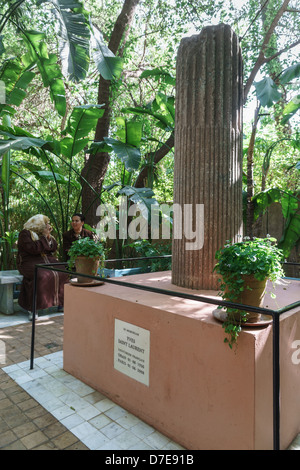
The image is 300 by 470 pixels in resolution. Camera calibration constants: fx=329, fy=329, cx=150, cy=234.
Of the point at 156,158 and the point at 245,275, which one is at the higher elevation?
the point at 156,158

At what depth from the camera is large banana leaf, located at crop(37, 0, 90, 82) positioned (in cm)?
440

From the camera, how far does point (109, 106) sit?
657cm

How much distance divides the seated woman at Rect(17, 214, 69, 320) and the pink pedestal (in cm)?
237

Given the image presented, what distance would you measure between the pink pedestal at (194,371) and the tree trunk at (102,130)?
398 cm

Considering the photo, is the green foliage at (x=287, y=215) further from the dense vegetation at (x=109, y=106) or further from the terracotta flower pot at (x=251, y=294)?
the terracotta flower pot at (x=251, y=294)

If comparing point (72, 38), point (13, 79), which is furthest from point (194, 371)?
point (13, 79)

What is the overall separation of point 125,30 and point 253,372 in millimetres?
6977

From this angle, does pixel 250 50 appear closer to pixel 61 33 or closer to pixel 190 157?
pixel 61 33

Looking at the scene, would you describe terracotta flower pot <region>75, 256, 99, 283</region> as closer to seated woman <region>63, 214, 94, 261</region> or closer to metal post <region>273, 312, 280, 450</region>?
metal post <region>273, 312, 280, 450</region>

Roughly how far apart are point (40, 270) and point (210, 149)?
3406 millimetres

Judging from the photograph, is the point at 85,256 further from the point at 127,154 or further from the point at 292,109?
the point at 292,109

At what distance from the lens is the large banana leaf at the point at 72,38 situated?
440 cm

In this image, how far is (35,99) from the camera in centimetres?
921

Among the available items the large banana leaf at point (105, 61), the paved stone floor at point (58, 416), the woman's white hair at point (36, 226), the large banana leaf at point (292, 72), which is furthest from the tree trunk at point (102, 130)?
the paved stone floor at point (58, 416)
